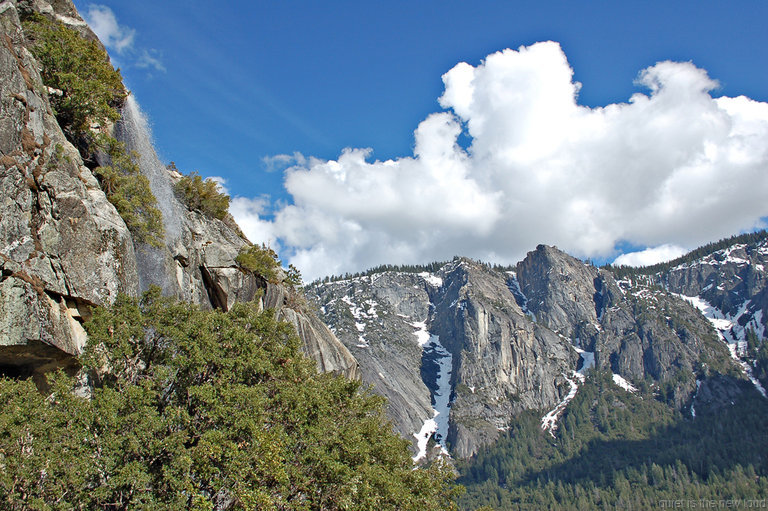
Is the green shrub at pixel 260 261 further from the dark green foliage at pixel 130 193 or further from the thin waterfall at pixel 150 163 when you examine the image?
the dark green foliage at pixel 130 193

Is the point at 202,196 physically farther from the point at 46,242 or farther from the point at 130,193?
the point at 46,242

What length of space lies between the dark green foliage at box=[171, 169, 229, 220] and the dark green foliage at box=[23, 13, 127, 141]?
842cm

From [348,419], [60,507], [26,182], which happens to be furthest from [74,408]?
[348,419]

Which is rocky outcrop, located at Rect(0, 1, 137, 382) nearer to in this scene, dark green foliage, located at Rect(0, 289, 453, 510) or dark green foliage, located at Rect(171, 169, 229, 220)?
dark green foliage, located at Rect(0, 289, 453, 510)

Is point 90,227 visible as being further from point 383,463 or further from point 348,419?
point 383,463

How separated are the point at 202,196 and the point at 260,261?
6.68m

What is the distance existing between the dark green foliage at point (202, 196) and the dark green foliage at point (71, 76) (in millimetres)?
8417

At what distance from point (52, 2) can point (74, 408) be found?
30.0m

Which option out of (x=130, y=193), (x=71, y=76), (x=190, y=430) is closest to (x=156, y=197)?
(x=130, y=193)

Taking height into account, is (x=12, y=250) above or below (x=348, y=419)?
above

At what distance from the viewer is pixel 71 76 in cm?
2692

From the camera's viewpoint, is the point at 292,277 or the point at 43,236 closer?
the point at 43,236

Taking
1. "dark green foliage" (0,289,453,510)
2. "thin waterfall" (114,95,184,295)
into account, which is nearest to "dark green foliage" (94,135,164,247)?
"thin waterfall" (114,95,184,295)

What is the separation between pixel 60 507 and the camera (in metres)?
14.5
